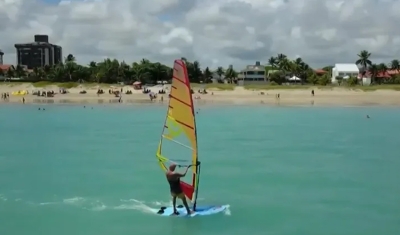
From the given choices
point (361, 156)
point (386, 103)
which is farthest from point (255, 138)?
point (386, 103)

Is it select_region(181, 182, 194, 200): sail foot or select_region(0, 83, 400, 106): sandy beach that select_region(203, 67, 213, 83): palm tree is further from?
select_region(181, 182, 194, 200): sail foot

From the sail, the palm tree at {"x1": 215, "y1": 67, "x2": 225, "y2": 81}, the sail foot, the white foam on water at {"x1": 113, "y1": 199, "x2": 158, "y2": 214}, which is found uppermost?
the palm tree at {"x1": 215, "y1": 67, "x2": 225, "y2": 81}

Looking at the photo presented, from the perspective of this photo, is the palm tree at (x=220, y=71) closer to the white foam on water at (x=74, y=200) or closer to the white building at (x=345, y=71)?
the white building at (x=345, y=71)

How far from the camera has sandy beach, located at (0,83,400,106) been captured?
62.8m

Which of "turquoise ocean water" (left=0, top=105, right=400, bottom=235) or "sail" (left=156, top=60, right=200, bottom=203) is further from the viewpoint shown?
"turquoise ocean water" (left=0, top=105, right=400, bottom=235)

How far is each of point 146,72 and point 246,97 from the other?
102ft

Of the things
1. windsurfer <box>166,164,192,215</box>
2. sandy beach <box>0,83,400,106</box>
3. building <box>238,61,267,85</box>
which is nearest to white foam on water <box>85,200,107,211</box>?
windsurfer <box>166,164,192,215</box>

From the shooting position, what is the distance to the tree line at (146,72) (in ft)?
297

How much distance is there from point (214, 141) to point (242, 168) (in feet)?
28.5

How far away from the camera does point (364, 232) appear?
11688 mm

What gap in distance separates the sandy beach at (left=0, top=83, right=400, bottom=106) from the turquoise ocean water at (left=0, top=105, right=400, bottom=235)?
94.4 ft

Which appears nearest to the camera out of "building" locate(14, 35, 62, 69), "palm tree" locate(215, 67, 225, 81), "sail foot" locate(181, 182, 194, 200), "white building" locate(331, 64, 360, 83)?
"sail foot" locate(181, 182, 194, 200)

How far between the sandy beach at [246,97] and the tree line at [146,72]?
1258cm

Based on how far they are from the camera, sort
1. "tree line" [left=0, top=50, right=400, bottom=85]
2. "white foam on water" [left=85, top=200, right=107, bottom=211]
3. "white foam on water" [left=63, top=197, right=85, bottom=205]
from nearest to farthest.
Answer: "white foam on water" [left=85, top=200, right=107, bottom=211]
"white foam on water" [left=63, top=197, right=85, bottom=205]
"tree line" [left=0, top=50, right=400, bottom=85]
